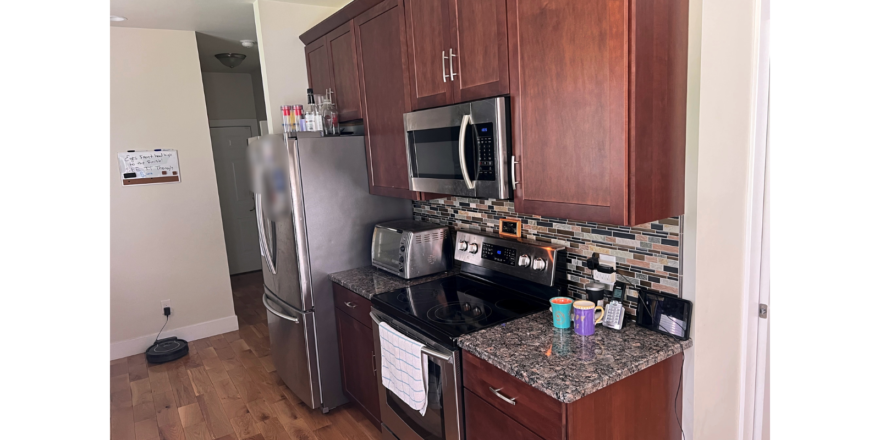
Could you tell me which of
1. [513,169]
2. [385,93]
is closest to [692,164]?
[513,169]

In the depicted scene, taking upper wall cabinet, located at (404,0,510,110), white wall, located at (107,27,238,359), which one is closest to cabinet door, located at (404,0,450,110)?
upper wall cabinet, located at (404,0,510,110)

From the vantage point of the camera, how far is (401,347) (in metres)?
2.06

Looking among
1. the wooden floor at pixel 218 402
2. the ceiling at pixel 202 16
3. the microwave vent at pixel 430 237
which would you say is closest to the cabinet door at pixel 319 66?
the ceiling at pixel 202 16

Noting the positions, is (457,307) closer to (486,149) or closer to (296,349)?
(486,149)

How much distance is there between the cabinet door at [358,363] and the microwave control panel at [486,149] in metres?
1.07

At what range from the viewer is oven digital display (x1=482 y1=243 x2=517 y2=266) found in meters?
2.17

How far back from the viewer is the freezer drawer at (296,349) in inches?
109

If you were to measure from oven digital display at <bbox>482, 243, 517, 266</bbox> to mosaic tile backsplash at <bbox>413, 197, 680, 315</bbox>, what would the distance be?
0.12 meters

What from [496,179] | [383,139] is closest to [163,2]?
[383,139]

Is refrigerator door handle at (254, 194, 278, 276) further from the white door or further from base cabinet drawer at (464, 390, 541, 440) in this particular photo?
the white door
